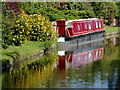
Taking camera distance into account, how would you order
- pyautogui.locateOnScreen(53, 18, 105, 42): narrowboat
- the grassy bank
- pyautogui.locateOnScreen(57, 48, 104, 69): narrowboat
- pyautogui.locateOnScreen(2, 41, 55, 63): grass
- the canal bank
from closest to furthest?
1. the canal bank
2. the grassy bank
3. pyautogui.locateOnScreen(2, 41, 55, 63): grass
4. pyautogui.locateOnScreen(57, 48, 104, 69): narrowboat
5. pyautogui.locateOnScreen(53, 18, 105, 42): narrowboat

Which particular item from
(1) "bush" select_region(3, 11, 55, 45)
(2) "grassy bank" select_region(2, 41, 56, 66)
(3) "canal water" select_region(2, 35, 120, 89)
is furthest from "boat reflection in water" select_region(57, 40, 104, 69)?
(1) "bush" select_region(3, 11, 55, 45)

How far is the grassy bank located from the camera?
1928cm

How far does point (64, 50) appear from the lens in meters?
27.2

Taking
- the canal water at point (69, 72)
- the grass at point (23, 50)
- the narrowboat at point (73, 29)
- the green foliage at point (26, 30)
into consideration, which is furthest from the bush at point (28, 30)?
the narrowboat at point (73, 29)

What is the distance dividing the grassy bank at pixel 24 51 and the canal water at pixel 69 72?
1.71 feet

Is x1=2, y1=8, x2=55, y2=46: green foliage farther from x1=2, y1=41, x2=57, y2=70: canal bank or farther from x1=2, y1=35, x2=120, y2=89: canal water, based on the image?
x1=2, y1=35, x2=120, y2=89: canal water

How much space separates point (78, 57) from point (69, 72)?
565 cm

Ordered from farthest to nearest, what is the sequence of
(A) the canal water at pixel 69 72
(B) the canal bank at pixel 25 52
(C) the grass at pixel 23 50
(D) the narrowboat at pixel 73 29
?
(D) the narrowboat at pixel 73 29
(C) the grass at pixel 23 50
(B) the canal bank at pixel 25 52
(A) the canal water at pixel 69 72

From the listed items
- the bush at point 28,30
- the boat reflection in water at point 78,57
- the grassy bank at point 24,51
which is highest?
the bush at point 28,30

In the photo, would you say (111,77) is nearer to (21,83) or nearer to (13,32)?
(21,83)

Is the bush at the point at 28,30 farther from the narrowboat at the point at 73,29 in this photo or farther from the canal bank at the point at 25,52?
the narrowboat at the point at 73,29

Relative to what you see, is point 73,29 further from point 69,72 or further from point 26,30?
point 69,72

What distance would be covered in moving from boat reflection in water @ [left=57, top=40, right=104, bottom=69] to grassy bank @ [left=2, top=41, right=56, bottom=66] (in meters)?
1.09

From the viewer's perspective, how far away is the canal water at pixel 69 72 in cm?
1557
